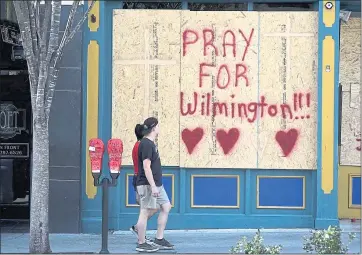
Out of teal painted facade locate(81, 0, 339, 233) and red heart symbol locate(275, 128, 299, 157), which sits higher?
red heart symbol locate(275, 128, 299, 157)

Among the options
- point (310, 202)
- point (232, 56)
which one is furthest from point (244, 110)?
point (310, 202)

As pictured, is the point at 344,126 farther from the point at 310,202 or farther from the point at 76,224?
the point at 76,224

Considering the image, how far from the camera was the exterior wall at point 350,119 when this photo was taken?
11484 mm

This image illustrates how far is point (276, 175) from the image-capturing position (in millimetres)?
10977

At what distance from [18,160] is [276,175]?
13.2 ft

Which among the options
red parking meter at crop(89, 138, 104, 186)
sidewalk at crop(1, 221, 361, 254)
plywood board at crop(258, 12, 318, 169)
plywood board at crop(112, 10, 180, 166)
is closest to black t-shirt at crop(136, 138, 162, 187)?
red parking meter at crop(89, 138, 104, 186)

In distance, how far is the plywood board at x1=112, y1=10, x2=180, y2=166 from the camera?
1095 centimetres

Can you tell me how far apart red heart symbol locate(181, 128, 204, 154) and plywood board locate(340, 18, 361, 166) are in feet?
7.49

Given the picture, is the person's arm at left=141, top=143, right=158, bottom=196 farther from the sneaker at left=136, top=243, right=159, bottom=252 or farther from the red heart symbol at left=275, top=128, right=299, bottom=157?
the red heart symbol at left=275, top=128, right=299, bottom=157

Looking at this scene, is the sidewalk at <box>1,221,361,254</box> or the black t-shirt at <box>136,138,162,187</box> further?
the sidewalk at <box>1,221,361,254</box>

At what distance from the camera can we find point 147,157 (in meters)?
9.20

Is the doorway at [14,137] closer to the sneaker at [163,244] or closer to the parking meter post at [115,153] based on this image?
the sneaker at [163,244]

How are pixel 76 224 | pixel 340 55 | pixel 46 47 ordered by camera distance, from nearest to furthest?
pixel 46 47 → pixel 76 224 → pixel 340 55

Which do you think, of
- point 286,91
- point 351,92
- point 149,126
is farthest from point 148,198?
point 351,92
